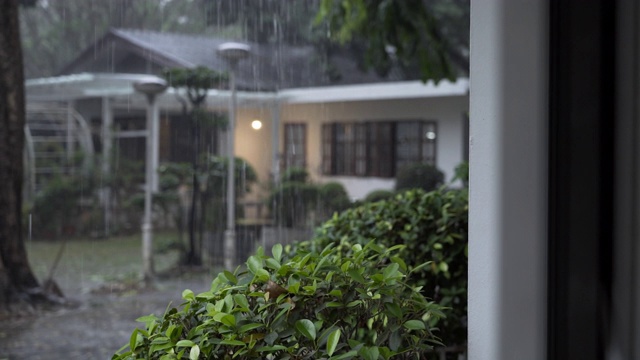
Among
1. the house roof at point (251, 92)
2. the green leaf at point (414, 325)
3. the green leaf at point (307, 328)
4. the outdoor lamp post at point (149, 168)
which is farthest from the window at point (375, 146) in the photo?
the green leaf at point (307, 328)

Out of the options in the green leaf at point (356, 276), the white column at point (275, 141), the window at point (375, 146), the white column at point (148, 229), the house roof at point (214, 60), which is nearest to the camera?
the green leaf at point (356, 276)

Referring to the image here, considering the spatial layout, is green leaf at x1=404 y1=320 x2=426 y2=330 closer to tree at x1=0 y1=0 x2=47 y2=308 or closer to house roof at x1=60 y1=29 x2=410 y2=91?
tree at x1=0 y1=0 x2=47 y2=308

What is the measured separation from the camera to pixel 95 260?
15852 mm

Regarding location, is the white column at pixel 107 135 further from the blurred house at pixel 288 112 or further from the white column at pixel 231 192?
the white column at pixel 231 192

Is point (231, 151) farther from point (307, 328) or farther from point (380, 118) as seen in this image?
point (307, 328)

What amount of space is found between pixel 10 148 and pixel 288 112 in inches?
255

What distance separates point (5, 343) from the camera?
10539 millimetres

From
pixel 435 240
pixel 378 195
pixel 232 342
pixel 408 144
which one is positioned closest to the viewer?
pixel 232 342

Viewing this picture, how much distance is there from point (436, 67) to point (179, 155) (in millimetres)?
8414

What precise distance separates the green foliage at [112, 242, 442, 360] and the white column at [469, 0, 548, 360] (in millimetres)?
202

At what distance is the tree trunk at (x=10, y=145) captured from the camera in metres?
11.3

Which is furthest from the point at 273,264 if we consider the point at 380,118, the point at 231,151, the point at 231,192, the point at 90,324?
the point at 380,118

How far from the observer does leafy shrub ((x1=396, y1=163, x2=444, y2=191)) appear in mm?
16016

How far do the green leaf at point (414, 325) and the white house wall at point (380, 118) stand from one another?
547 inches
